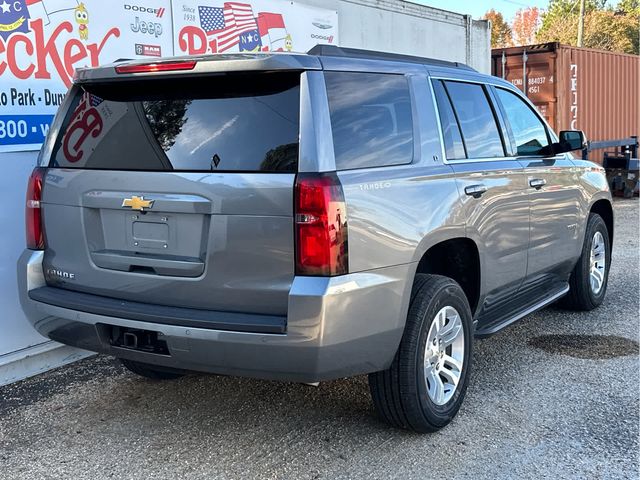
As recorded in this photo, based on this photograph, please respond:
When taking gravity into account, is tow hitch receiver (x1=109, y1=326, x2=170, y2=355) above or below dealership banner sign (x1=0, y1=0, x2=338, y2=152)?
below

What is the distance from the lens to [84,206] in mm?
3754

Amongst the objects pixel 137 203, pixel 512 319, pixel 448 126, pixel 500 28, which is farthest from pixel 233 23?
pixel 500 28

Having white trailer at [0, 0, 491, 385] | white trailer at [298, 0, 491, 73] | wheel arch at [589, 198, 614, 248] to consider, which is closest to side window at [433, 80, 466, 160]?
wheel arch at [589, 198, 614, 248]

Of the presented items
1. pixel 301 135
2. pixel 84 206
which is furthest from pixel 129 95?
pixel 301 135

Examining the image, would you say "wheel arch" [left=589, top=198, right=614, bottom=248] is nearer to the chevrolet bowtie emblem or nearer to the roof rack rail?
the roof rack rail

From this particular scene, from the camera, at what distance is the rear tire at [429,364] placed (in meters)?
3.75

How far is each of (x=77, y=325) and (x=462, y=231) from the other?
2133 millimetres

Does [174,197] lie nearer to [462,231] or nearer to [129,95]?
[129,95]

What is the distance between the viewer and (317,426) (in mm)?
4164

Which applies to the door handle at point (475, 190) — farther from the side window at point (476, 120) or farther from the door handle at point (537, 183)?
the door handle at point (537, 183)

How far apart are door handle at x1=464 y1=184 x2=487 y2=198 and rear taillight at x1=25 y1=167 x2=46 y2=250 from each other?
2364 millimetres

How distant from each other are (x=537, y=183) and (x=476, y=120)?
75 cm

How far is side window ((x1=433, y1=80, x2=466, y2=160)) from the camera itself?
4.25m

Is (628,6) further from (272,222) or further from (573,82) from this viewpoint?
(272,222)
